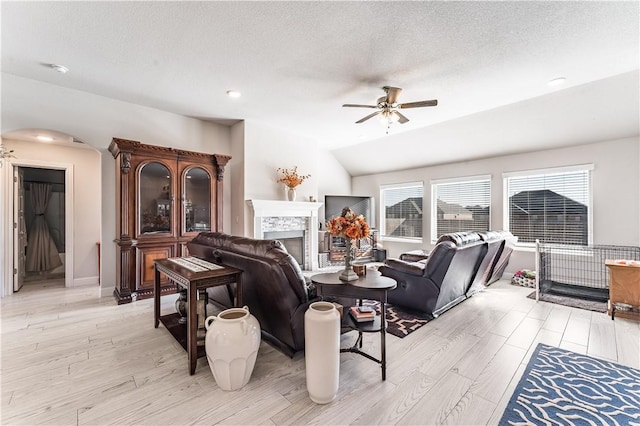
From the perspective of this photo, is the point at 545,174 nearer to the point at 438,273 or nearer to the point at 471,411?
the point at 438,273

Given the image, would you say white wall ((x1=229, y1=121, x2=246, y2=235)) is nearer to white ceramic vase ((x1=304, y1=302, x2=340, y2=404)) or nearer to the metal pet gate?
white ceramic vase ((x1=304, y1=302, x2=340, y2=404))

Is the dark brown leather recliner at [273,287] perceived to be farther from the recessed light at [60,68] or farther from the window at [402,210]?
the window at [402,210]

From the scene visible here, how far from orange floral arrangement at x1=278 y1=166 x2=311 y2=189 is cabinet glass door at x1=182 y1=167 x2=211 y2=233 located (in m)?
1.44

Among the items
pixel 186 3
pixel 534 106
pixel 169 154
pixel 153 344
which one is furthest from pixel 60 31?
pixel 534 106

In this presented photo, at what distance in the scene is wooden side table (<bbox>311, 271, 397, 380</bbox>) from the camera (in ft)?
Result: 6.61

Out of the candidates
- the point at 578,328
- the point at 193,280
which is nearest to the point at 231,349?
the point at 193,280

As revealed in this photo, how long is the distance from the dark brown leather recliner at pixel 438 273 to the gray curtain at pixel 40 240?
641 cm

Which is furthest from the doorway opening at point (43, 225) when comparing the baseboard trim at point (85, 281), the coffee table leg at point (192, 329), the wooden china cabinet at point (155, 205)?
the coffee table leg at point (192, 329)

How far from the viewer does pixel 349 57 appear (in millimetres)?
2889

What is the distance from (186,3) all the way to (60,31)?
1.34m

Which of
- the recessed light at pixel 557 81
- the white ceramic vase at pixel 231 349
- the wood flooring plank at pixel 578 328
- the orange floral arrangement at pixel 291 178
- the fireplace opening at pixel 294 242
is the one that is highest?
the recessed light at pixel 557 81

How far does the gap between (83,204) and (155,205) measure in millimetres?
1847

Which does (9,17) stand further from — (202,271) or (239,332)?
(239,332)

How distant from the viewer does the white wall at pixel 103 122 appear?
346 centimetres
